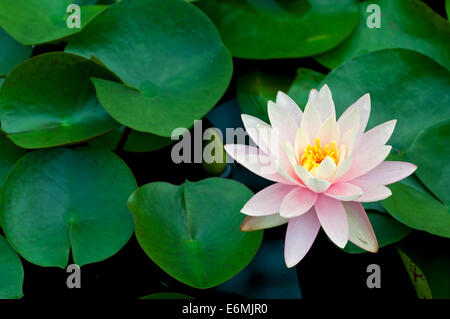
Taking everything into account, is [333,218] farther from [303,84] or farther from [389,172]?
[303,84]

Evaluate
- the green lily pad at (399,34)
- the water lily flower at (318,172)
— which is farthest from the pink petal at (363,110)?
the green lily pad at (399,34)

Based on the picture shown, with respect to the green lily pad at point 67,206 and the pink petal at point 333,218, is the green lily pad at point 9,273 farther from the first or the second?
the pink petal at point 333,218

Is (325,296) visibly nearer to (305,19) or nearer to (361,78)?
(361,78)

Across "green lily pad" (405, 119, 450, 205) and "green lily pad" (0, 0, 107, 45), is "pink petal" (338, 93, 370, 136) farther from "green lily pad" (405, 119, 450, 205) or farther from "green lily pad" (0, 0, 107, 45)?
"green lily pad" (0, 0, 107, 45)

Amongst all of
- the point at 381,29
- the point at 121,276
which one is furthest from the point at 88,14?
the point at 381,29

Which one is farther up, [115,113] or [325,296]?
[115,113]

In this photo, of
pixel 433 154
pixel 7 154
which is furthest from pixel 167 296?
pixel 433 154
